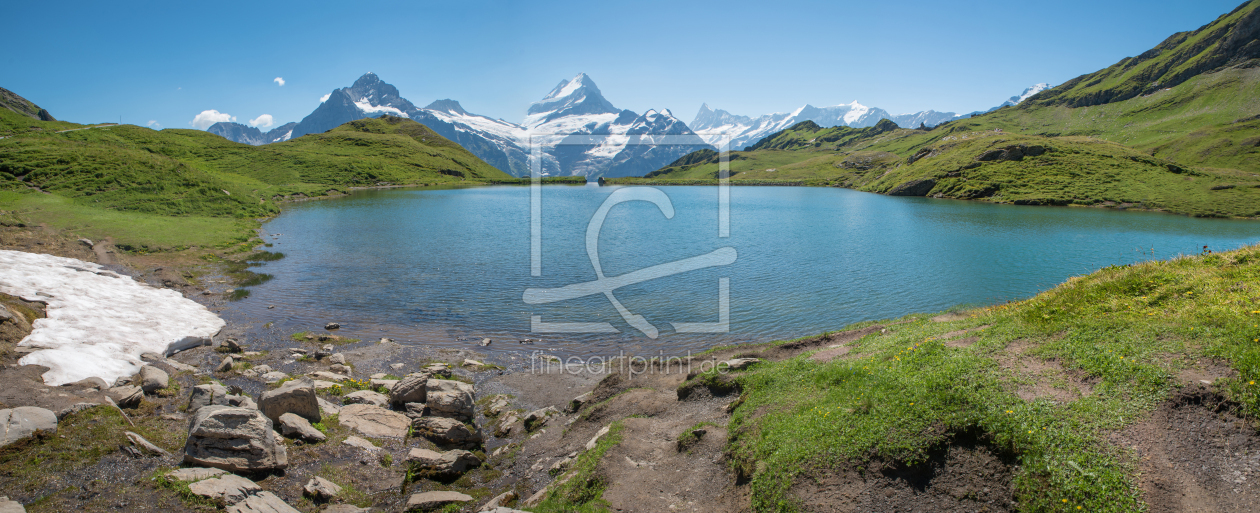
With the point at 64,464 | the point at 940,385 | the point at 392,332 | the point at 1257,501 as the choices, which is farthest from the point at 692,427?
the point at 392,332

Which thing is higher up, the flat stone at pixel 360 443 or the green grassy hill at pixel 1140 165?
the green grassy hill at pixel 1140 165

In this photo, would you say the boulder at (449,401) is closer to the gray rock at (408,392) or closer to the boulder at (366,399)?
the gray rock at (408,392)

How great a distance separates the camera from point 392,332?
94.1 feet

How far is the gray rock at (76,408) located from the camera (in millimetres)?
Answer: 12955

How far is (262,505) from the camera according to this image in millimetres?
10898

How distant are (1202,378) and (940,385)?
443cm

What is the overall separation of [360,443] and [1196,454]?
64.1 ft

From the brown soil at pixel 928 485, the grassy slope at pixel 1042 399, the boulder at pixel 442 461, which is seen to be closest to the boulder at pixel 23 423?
the boulder at pixel 442 461

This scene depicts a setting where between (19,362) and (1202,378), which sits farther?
→ (19,362)

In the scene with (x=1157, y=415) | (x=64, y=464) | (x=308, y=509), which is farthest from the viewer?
(x=308, y=509)

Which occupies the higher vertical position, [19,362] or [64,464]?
[19,362]

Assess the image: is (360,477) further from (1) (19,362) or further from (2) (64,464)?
(1) (19,362)

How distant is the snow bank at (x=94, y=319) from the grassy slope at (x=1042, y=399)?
21812 mm

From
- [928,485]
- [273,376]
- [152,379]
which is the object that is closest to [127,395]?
[152,379]
